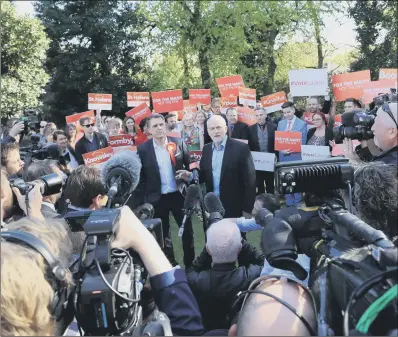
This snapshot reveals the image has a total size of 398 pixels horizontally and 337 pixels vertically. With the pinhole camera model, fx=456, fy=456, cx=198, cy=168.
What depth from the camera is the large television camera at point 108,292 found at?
1.29m

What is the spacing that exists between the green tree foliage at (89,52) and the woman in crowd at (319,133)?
15.7 metres

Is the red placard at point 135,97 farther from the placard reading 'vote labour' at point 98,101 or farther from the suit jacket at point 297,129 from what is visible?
the suit jacket at point 297,129

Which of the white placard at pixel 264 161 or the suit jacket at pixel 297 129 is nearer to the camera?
the suit jacket at pixel 297 129

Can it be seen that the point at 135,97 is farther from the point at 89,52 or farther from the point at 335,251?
the point at 89,52

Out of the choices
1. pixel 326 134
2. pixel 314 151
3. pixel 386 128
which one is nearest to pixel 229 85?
pixel 326 134

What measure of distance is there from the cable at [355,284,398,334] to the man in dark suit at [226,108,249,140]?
19.8 ft

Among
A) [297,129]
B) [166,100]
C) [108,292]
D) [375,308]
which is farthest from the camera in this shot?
[166,100]

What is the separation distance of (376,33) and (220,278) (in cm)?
2007

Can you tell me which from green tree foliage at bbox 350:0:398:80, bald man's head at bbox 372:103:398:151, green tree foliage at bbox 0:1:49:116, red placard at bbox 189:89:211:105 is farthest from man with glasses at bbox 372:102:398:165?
green tree foliage at bbox 350:0:398:80

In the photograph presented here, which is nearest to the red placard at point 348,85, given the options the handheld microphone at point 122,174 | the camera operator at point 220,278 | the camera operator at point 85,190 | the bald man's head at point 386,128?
the bald man's head at point 386,128

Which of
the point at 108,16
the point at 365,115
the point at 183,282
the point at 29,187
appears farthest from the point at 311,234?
the point at 108,16

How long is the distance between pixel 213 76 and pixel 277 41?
4542 mm

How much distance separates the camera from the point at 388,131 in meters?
2.41

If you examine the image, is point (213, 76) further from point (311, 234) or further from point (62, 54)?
point (311, 234)
